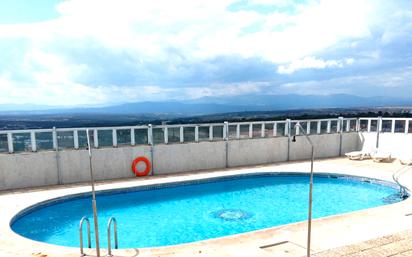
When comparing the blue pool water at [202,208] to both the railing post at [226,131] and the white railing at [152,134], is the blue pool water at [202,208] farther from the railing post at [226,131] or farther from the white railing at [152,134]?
the white railing at [152,134]

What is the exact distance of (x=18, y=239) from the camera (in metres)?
6.63

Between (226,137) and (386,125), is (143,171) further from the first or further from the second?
(386,125)

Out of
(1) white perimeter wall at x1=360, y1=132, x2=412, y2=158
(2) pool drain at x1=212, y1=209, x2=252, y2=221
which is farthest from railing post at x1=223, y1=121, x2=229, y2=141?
(1) white perimeter wall at x1=360, y1=132, x2=412, y2=158

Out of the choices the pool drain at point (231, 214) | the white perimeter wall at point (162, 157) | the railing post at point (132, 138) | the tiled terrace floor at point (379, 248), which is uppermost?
the railing post at point (132, 138)

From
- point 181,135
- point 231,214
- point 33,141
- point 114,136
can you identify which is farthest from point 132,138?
point 231,214

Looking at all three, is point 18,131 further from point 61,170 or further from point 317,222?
point 317,222

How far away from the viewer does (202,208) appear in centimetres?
1027

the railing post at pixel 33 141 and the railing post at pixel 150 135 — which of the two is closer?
the railing post at pixel 33 141

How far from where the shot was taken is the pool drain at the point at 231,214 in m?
9.22

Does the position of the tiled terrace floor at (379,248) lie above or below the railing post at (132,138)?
below

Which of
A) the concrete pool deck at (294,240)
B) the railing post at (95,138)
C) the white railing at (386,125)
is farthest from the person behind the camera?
the white railing at (386,125)

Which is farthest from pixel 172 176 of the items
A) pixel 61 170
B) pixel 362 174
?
pixel 362 174

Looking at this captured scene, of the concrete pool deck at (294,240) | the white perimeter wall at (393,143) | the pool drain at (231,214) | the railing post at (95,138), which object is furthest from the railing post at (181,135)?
the white perimeter wall at (393,143)

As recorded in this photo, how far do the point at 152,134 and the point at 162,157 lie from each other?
1.13m
